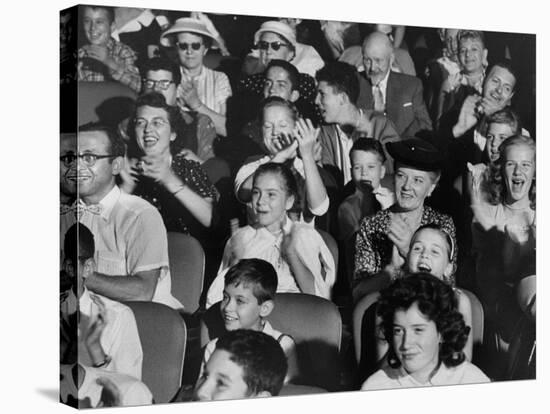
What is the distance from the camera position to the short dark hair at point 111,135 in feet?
25.8

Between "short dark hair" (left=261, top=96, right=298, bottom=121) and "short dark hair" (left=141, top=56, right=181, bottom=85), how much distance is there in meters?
0.56

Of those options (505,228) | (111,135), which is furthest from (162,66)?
(505,228)

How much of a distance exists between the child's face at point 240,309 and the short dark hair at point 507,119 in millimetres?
2037

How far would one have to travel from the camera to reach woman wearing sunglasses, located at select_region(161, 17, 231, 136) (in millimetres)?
8156

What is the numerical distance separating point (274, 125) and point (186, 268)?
1.04 metres

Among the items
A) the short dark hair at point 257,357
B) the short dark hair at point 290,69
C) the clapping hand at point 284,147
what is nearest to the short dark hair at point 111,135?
the clapping hand at point 284,147

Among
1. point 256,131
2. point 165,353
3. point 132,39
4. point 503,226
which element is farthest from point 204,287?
point 503,226

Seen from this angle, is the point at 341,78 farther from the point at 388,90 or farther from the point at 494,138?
the point at 494,138

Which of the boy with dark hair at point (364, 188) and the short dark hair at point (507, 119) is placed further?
the short dark hair at point (507, 119)

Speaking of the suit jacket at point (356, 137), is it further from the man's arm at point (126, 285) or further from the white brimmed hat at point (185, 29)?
the man's arm at point (126, 285)

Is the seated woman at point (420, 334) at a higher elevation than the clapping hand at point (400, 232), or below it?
below

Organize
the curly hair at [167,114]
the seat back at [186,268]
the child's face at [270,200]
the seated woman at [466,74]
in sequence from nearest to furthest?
the curly hair at [167,114] < the seat back at [186,268] < the child's face at [270,200] < the seated woman at [466,74]

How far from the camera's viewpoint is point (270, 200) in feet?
27.5

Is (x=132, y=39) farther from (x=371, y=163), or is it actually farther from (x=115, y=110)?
(x=371, y=163)
